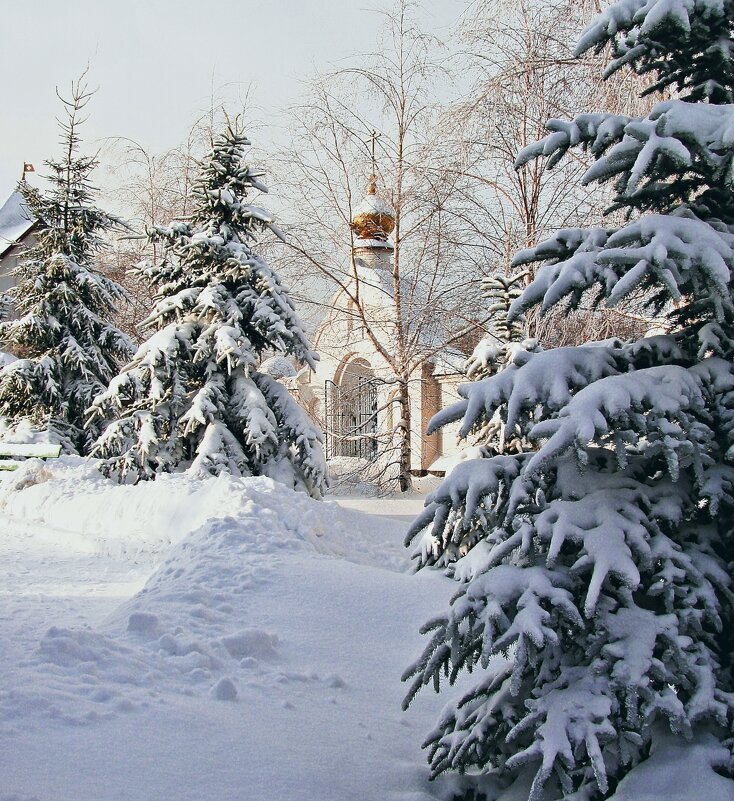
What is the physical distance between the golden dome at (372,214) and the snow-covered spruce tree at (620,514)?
14.5 metres

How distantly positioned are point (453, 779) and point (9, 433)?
51.9 feet

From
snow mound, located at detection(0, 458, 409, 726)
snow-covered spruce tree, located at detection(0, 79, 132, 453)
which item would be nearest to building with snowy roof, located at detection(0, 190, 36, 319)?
snow-covered spruce tree, located at detection(0, 79, 132, 453)

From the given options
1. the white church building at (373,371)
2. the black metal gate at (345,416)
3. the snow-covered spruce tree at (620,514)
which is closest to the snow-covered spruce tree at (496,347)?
the snow-covered spruce tree at (620,514)

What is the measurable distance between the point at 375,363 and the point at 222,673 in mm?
17152

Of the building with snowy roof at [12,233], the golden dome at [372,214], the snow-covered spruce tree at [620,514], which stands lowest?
the snow-covered spruce tree at [620,514]

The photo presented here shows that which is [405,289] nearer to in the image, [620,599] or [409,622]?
[409,622]

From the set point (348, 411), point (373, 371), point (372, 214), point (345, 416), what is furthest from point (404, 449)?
point (348, 411)

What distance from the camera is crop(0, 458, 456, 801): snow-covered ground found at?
2906 millimetres

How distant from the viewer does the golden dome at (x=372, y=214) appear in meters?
17.4

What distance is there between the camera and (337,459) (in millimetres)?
22219

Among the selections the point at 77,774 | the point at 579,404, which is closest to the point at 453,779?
Answer: the point at 77,774

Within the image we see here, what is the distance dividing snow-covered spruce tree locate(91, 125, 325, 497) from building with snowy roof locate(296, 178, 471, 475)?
457cm

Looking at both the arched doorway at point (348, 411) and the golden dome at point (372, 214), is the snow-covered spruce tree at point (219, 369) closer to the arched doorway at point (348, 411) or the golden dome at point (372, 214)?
the golden dome at point (372, 214)

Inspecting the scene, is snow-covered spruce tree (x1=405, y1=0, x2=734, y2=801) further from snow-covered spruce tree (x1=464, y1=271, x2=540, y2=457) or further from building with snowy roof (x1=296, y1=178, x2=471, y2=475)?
building with snowy roof (x1=296, y1=178, x2=471, y2=475)
